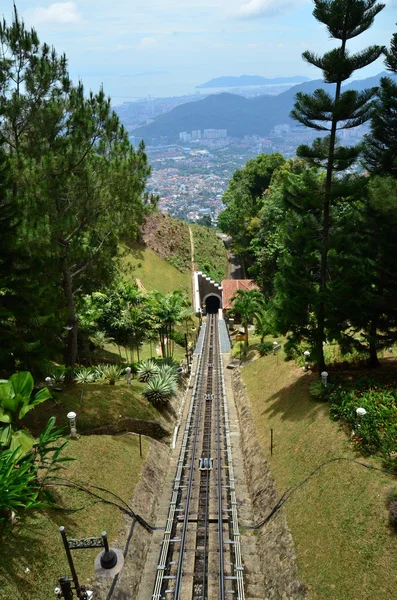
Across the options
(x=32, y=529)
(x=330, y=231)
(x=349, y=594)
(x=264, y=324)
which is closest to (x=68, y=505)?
→ (x=32, y=529)

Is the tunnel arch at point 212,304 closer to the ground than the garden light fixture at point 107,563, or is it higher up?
closer to the ground

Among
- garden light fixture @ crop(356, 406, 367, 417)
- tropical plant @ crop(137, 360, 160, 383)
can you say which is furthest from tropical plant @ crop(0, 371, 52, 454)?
tropical plant @ crop(137, 360, 160, 383)

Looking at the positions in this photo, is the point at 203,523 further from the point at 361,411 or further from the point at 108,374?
the point at 108,374

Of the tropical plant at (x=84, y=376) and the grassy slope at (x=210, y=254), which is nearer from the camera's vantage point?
the tropical plant at (x=84, y=376)

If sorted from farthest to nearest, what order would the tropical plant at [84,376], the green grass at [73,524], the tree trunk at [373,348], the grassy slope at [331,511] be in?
the tropical plant at [84,376] < the tree trunk at [373,348] < the grassy slope at [331,511] < the green grass at [73,524]

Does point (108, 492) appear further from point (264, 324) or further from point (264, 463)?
point (264, 324)

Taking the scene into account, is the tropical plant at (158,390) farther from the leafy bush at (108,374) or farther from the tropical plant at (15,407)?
the tropical plant at (15,407)

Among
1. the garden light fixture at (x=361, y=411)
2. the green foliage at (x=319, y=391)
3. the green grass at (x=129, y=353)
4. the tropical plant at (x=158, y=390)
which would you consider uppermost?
the garden light fixture at (x=361, y=411)

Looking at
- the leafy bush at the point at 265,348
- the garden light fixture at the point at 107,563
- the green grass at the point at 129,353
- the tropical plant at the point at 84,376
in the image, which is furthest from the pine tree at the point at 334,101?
the green grass at the point at 129,353
